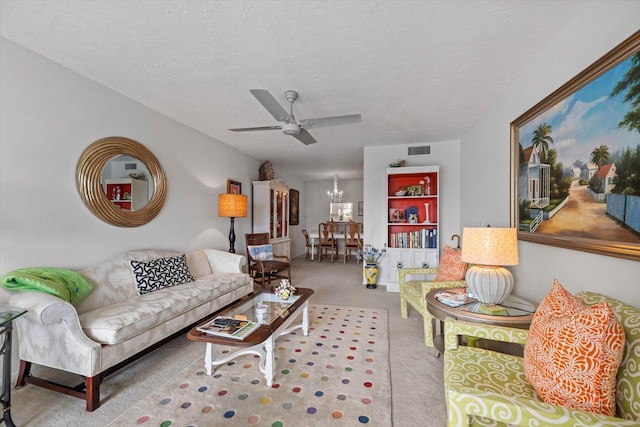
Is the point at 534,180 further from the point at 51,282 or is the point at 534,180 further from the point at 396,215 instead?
the point at 51,282

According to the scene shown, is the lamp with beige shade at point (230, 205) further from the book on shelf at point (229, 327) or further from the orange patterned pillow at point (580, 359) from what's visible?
the orange patterned pillow at point (580, 359)

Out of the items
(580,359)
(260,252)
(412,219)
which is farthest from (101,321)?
(412,219)

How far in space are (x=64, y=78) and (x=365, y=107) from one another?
111 inches

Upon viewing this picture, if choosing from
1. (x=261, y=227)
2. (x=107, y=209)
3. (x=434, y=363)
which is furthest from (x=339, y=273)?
(x=107, y=209)

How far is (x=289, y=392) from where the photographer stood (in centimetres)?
183

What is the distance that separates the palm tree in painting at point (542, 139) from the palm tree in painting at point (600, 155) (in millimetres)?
423

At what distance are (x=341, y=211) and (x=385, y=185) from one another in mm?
4211

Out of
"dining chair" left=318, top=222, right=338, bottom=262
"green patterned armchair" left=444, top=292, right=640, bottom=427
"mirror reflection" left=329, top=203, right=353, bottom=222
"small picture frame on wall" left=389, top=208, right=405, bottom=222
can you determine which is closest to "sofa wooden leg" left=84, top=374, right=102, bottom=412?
"green patterned armchair" left=444, top=292, right=640, bottom=427

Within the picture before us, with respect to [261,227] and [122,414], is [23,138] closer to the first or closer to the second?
[122,414]

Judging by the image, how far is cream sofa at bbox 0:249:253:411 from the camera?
171cm

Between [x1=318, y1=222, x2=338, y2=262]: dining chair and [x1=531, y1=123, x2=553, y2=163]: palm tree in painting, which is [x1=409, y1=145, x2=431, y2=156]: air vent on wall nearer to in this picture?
[x1=531, y1=123, x2=553, y2=163]: palm tree in painting

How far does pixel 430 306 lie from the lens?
2102 millimetres

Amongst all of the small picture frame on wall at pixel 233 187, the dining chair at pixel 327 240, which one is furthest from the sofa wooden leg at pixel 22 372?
the dining chair at pixel 327 240

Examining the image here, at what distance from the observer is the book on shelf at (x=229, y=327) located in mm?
1847
